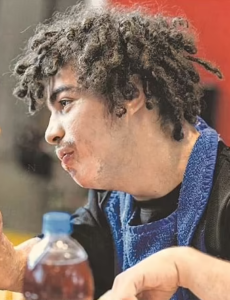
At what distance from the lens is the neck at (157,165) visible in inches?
40.4

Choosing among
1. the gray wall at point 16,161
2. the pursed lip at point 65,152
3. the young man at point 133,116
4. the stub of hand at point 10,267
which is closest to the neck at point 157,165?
the young man at point 133,116

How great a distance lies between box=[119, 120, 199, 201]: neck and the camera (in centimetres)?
103

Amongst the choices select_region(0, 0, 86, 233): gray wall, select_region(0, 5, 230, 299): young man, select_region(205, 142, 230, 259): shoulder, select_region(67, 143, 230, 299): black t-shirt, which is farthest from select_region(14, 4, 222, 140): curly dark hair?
select_region(0, 0, 86, 233): gray wall

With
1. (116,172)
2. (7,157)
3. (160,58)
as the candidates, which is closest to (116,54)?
(160,58)

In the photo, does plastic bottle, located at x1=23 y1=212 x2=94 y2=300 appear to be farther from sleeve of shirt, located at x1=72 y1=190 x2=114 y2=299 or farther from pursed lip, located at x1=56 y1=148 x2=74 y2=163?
sleeve of shirt, located at x1=72 y1=190 x2=114 y2=299

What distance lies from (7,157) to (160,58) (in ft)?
2.55

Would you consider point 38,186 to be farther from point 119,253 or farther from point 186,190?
point 186,190

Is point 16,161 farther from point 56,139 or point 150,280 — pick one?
point 150,280

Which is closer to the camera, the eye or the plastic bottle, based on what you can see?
the plastic bottle

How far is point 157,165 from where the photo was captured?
3.39 feet

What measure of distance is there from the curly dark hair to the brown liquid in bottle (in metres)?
0.28

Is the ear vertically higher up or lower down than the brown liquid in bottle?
higher up

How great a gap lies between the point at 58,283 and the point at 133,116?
32 centimetres

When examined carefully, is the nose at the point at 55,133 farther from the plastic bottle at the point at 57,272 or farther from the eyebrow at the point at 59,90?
the plastic bottle at the point at 57,272
